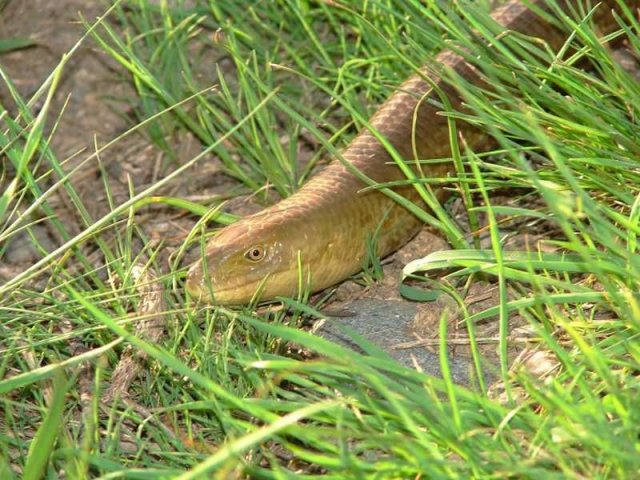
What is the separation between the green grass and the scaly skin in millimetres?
96

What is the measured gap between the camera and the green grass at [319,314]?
2203mm

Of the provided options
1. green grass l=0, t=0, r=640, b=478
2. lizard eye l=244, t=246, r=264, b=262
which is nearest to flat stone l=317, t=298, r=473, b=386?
green grass l=0, t=0, r=640, b=478

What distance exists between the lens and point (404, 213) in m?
3.64

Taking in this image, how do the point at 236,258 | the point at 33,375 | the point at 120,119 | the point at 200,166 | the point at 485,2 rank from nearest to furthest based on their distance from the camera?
1. the point at 33,375
2. the point at 236,258
3. the point at 485,2
4. the point at 200,166
5. the point at 120,119

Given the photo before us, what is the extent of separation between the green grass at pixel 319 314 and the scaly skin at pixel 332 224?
96 mm

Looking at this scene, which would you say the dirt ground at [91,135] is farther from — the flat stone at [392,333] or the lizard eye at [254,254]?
the lizard eye at [254,254]

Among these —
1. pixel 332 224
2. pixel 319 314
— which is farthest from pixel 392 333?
pixel 319 314

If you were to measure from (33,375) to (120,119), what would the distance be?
95.8 inches

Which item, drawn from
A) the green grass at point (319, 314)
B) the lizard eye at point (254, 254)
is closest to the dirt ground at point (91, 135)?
the green grass at point (319, 314)

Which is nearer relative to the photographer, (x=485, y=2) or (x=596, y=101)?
(x=596, y=101)

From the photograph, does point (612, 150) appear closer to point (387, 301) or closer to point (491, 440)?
point (387, 301)

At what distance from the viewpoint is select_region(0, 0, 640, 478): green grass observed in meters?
2.20

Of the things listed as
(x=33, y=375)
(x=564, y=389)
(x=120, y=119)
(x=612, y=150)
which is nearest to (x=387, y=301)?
(x=612, y=150)

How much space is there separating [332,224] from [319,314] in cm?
95
